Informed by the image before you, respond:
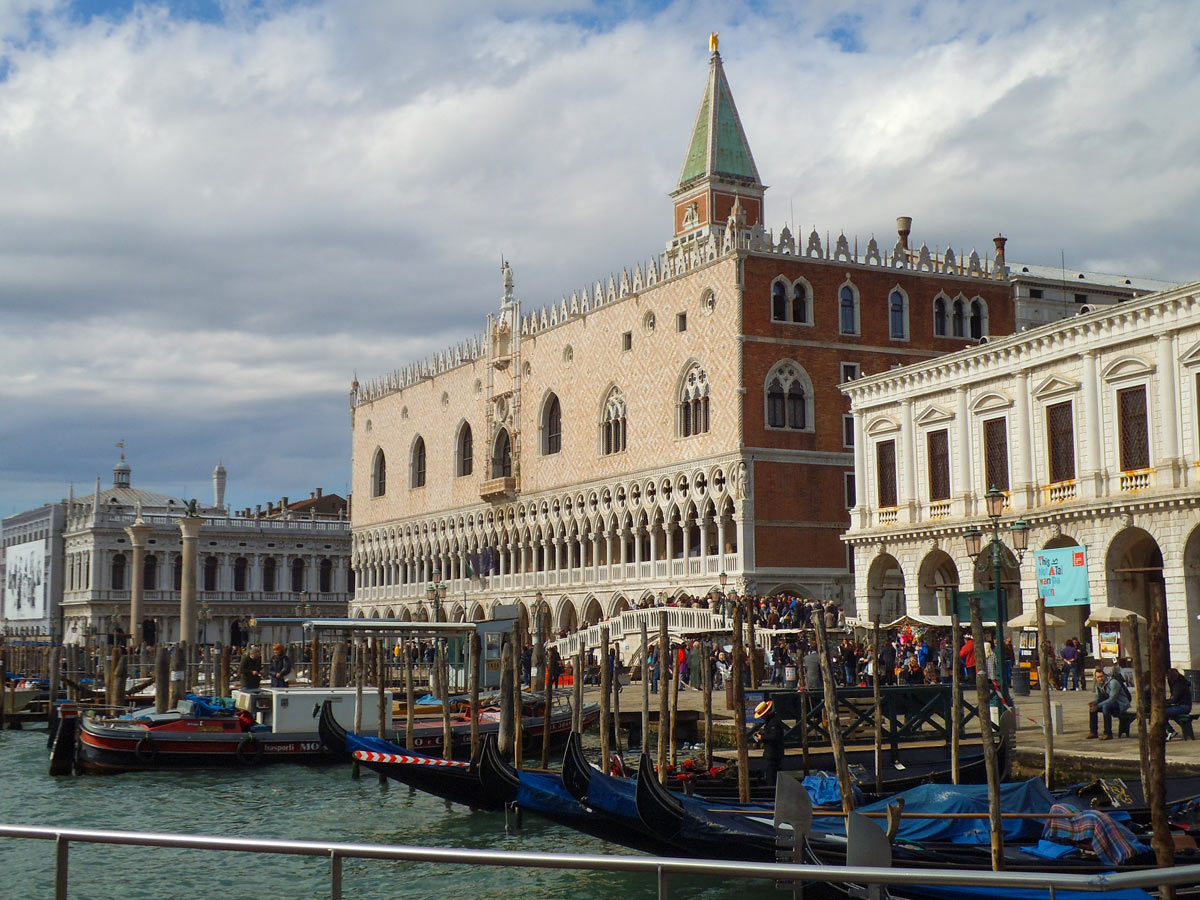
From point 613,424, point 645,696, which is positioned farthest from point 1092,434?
point 613,424

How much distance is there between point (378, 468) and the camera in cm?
5050

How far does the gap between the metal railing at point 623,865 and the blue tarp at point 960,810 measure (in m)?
→ 5.79

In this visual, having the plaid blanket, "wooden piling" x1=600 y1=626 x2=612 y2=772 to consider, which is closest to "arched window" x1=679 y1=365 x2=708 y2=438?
"wooden piling" x1=600 y1=626 x2=612 y2=772

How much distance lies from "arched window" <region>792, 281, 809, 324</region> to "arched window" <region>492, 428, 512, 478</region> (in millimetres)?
12247

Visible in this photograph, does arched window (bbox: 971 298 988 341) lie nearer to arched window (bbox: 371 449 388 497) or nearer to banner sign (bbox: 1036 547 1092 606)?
banner sign (bbox: 1036 547 1092 606)

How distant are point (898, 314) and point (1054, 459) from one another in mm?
9613

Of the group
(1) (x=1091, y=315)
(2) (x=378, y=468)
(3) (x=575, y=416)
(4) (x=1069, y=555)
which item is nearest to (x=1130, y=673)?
(4) (x=1069, y=555)

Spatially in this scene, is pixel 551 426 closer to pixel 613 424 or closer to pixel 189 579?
pixel 613 424

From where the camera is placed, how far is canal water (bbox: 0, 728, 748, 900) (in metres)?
4.61

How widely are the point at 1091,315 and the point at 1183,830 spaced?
14.1 m

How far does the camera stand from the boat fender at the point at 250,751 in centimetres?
1942

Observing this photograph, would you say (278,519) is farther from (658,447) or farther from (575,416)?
(658,447)

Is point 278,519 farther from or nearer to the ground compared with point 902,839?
farther from the ground

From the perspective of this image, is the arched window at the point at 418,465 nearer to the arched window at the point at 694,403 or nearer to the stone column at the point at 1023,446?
the arched window at the point at 694,403
